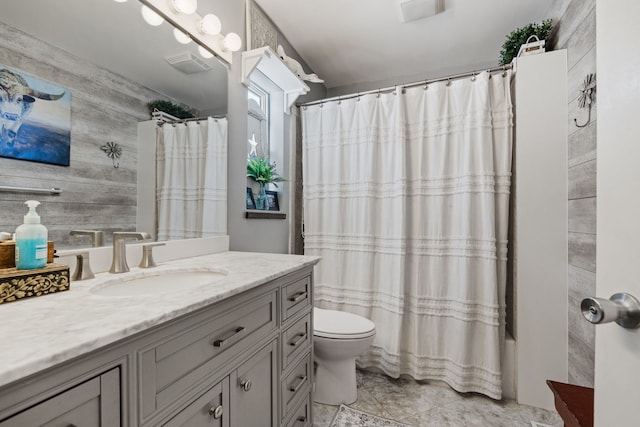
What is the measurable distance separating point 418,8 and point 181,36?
1.50m

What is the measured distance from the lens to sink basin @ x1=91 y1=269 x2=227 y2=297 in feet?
3.20

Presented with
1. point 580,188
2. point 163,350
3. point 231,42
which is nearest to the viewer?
point 163,350

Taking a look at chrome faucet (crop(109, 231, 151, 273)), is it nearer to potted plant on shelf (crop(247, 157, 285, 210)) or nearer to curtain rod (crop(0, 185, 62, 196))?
curtain rod (crop(0, 185, 62, 196))

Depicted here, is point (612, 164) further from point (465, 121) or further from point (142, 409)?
point (465, 121)

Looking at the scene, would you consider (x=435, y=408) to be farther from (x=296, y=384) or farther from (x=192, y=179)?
(x=192, y=179)

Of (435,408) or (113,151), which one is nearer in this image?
(113,151)

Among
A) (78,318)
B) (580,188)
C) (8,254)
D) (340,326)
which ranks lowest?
(340,326)

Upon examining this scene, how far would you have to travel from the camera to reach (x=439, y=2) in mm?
1945

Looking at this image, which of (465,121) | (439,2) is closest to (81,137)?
(465,121)

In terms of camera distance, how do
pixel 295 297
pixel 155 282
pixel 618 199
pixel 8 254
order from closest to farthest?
pixel 618 199
pixel 8 254
pixel 155 282
pixel 295 297

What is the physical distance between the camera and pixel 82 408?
0.52m

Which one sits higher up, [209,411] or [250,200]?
[250,200]

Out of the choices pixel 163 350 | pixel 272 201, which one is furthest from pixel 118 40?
pixel 272 201

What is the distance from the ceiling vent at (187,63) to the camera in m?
1.40
